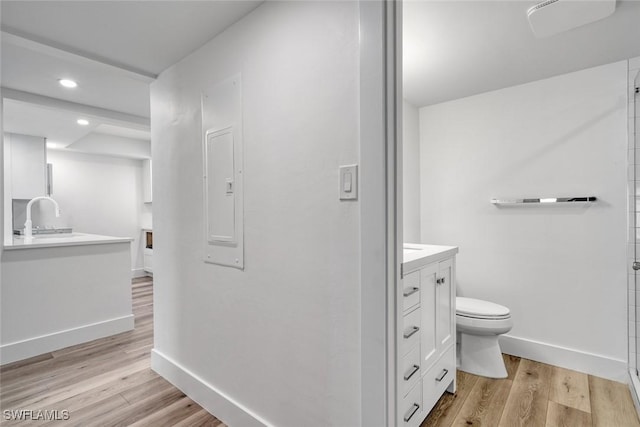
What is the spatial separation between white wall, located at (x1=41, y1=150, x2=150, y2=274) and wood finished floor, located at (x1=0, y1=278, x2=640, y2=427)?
9.85 ft

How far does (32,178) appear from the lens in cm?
398

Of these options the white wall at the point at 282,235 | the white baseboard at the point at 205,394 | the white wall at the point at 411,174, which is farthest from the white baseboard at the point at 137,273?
the white wall at the point at 411,174

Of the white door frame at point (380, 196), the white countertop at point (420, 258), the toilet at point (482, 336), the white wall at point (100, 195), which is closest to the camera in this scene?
the white door frame at point (380, 196)

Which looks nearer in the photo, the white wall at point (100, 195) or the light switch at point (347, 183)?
the light switch at point (347, 183)

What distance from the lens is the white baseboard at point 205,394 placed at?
163 centimetres

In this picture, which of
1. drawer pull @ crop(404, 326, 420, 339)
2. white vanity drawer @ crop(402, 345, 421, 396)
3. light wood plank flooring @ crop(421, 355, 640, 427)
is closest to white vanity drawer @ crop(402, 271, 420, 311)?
drawer pull @ crop(404, 326, 420, 339)

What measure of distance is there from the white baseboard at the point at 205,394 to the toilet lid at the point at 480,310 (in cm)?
147

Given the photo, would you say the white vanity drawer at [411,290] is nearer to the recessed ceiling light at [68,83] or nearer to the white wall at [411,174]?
the white wall at [411,174]

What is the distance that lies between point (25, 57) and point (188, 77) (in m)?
1.07

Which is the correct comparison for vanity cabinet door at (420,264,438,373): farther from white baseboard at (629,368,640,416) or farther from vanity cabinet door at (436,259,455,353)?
white baseboard at (629,368,640,416)

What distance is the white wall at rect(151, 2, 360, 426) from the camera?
1219 millimetres

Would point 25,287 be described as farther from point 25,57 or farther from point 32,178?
point 32,178

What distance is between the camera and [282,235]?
144 cm

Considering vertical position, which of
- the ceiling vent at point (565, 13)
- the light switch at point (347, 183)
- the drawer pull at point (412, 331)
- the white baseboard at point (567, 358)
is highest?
the ceiling vent at point (565, 13)
